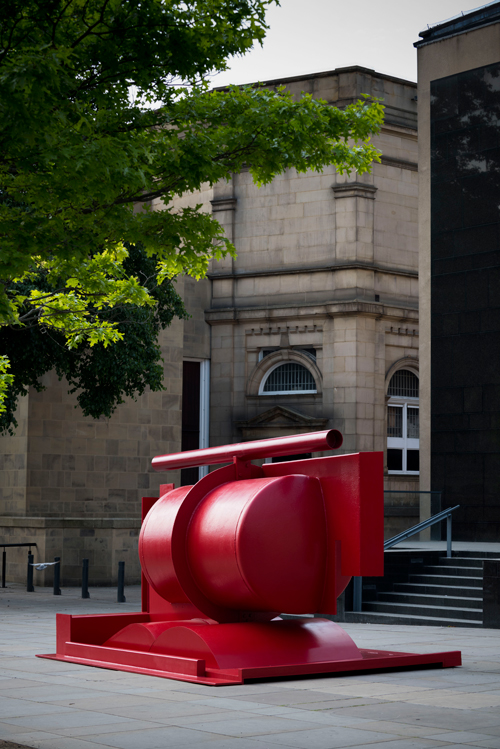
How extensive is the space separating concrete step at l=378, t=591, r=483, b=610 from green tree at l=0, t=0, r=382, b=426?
27.3 feet

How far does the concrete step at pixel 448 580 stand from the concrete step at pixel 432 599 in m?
0.39

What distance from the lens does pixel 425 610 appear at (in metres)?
16.7

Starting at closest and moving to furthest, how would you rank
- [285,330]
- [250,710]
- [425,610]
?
[250,710], [425,610], [285,330]

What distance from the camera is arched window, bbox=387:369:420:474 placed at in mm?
32625

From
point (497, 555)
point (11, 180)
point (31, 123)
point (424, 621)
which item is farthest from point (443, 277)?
point (31, 123)

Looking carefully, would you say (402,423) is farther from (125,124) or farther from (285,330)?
(125,124)

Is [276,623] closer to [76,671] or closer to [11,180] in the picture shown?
[76,671]

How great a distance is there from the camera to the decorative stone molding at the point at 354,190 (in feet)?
105

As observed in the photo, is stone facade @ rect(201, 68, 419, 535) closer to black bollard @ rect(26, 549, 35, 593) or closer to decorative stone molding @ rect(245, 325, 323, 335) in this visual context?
decorative stone molding @ rect(245, 325, 323, 335)

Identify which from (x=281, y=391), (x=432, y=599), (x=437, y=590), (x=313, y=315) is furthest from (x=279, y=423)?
(x=432, y=599)

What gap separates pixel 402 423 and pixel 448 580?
15.4 m

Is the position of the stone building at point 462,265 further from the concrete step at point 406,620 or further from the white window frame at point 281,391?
the white window frame at point 281,391

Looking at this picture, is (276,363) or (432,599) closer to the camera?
(432,599)

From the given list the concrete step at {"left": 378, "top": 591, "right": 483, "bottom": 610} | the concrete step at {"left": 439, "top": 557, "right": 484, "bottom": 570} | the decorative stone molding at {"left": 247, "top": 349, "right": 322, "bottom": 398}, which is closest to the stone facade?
the decorative stone molding at {"left": 247, "top": 349, "right": 322, "bottom": 398}
